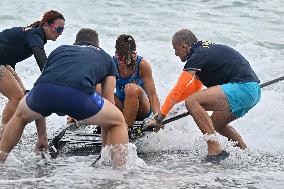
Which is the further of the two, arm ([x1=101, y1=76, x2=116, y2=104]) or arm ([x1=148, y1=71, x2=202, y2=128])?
arm ([x1=148, y1=71, x2=202, y2=128])

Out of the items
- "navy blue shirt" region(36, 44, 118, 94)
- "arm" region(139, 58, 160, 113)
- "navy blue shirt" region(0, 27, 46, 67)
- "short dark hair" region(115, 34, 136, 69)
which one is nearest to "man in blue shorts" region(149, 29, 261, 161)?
"arm" region(139, 58, 160, 113)

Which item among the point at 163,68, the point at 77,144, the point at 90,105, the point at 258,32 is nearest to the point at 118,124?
the point at 90,105

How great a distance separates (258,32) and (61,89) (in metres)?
12.9

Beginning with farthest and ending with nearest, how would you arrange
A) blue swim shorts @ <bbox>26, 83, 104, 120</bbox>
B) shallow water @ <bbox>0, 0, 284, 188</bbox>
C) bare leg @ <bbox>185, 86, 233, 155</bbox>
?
bare leg @ <bbox>185, 86, 233, 155</bbox>
shallow water @ <bbox>0, 0, 284, 188</bbox>
blue swim shorts @ <bbox>26, 83, 104, 120</bbox>

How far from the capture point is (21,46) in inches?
262

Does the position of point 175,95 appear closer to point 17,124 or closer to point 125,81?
point 125,81

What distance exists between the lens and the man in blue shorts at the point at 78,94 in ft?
17.0

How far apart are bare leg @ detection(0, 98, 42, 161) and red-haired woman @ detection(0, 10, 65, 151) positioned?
58 centimetres

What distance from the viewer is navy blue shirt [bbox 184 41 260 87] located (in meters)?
6.41

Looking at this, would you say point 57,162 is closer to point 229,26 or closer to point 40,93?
point 40,93

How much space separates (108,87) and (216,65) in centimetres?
151

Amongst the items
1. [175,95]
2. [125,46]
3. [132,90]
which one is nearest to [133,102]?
[132,90]

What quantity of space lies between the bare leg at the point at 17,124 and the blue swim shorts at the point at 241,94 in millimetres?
2293

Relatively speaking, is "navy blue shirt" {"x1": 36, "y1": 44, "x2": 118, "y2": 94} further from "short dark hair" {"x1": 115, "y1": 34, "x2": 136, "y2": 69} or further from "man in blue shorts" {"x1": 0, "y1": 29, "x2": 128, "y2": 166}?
"short dark hair" {"x1": 115, "y1": 34, "x2": 136, "y2": 69}
